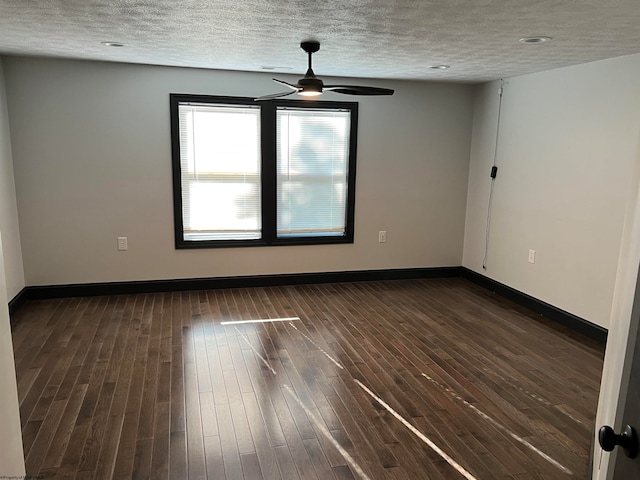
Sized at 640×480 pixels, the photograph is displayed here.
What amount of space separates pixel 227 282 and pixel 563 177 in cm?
349

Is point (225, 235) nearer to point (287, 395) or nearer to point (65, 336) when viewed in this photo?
point (65, 336)

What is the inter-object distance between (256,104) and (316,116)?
0.67m

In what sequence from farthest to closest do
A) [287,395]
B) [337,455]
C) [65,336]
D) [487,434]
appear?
[65,336], [287,395], [487,434], [337,455]

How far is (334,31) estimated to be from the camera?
2.98m

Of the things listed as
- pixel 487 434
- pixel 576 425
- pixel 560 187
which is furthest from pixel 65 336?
pixel 560 187

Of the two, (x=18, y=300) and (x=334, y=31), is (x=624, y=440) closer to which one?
(x=334, y=31)

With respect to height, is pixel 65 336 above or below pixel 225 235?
below

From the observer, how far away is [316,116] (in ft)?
17.1

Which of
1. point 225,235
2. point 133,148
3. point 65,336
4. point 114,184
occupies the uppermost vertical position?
point 133,148

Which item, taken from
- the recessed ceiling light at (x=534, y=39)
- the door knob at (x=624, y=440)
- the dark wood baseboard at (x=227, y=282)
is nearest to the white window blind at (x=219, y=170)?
the dark wood baseboard at (x=227, y=282)

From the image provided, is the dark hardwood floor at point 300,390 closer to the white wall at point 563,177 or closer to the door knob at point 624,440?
the white wall at point 563,177

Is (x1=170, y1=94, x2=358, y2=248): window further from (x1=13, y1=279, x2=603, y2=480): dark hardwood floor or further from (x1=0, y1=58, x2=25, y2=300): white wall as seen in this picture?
(x1=0, y1=58, x2=25, y2=300): white wall

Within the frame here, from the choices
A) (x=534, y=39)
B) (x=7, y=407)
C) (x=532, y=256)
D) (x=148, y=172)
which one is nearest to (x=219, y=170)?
(x=148, y=172)

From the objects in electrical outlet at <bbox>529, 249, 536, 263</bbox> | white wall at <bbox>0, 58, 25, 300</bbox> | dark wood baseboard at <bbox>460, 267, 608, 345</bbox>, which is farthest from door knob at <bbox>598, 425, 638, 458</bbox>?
white wall at <bbox>0, 58, 25, 300</bbox>
